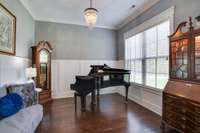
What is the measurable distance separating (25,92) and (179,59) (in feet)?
9.88

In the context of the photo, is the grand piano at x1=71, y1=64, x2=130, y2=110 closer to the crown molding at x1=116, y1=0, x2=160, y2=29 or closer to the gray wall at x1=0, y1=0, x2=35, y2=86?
the gray wall at x1=0, y1=0, x2=35, y2=86

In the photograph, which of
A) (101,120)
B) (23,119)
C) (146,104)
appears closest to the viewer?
(23,119)

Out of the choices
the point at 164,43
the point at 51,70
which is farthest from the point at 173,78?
the point at 51,70

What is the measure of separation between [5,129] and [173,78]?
2.74 m

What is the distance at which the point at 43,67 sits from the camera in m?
4.45

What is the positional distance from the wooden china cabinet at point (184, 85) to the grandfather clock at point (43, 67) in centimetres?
363

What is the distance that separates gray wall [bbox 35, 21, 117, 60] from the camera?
4.95 metres

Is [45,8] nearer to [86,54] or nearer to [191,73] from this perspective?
[86,54]

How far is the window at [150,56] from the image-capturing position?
333 cm

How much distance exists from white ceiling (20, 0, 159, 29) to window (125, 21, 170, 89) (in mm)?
738

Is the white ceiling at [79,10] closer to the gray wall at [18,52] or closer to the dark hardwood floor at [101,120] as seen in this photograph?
the gray wall at [18,52]

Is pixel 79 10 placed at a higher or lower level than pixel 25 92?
higher

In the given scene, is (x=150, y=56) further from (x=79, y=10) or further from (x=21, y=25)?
(x=21, y=25)

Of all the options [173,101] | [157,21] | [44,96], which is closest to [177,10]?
[157,21]
